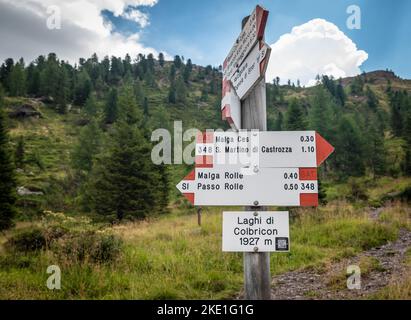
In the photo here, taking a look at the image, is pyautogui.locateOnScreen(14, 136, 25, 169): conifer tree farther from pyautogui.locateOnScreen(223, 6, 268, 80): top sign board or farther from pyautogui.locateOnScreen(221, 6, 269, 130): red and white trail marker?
pyautogui.locateOnScreen(221, 6, 269, 130): red and white trail marker

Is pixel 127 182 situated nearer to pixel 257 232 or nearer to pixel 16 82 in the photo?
pixel 257 232

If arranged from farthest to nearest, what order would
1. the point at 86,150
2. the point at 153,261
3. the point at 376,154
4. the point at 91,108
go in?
the point at 91,108 < the point at 86,150 < the point at 376,154 < the point at 153,261

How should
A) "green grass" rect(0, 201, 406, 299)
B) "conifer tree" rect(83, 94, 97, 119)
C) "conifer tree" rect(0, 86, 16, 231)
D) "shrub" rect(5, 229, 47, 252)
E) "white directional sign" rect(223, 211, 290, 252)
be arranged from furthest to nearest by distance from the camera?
"conifer tree" rect(83, 94, 97, 119)
"conifer tree" rect(0, 86, 16, 231)
"shrub" rect(5, 229, 47, 252)
"green grass" rect(0, 201, 406, 299)
"white directional sign" rect(223, 211, 290, 252)

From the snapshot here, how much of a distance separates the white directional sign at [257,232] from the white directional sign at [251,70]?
3.79ft

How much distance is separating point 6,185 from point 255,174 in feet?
86.4

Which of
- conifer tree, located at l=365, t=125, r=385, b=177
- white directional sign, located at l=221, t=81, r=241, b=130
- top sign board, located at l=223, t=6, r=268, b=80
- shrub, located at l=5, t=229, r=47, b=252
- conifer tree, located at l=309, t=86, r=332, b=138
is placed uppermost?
conifer tree, located at l=309, t=86, r=332, b=138

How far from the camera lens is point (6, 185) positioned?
2425 centimetres

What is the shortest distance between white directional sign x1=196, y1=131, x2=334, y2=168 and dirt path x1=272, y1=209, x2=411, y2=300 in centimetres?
311

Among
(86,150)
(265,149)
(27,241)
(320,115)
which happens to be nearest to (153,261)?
(27,241)

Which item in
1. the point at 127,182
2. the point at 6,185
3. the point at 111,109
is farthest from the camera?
the point at 111,109

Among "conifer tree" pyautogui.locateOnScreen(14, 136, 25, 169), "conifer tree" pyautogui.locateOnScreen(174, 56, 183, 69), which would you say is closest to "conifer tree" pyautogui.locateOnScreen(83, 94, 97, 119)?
"conifer tree" pyautogui.locateOnScreen(14, 136, 25, 169)

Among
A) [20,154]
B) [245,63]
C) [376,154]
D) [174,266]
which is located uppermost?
[20,154]

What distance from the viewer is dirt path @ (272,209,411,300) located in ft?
17.2
